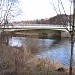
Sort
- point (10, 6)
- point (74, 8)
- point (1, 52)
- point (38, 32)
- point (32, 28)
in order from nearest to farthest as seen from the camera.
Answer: point (74, 8) < point (1, 52) < point (10, 6) < point (32, 28) < point (38, 32)

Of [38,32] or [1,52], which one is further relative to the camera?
[38,32]

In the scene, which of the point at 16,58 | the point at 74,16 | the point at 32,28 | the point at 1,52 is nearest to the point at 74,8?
the point at 74,16

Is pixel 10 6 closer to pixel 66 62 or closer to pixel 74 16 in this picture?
pixel 66 62

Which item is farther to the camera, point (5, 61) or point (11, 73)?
point (5, 61)

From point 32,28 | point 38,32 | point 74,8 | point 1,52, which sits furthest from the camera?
point 38,32

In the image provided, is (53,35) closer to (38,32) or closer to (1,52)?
(38,32)

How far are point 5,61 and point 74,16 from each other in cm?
395

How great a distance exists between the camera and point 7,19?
67.4 ft

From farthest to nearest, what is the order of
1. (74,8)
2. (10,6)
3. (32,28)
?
(32,28)
(10,6)
(74,8)


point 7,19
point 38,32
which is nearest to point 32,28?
point 38,32

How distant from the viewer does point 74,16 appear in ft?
32.5

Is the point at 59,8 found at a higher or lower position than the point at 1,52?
higher

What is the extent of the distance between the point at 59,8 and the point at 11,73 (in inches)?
142

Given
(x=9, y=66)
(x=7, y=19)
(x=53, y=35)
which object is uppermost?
(x=7, y=19)
